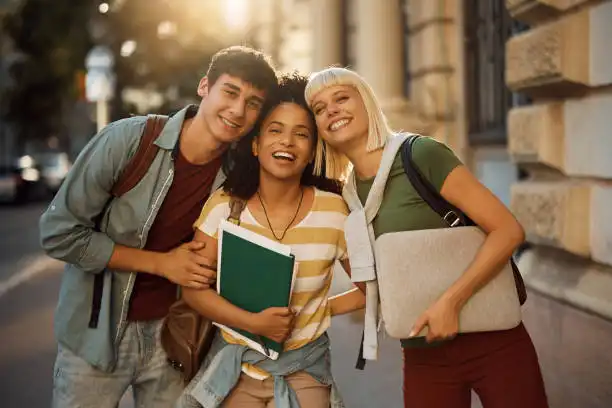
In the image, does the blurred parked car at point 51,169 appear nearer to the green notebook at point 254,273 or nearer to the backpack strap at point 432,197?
the green notebook at point 254,273

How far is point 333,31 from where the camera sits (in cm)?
1330

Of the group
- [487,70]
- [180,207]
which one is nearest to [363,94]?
[180,207]

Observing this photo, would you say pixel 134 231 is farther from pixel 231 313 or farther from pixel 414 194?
pixel 414 194

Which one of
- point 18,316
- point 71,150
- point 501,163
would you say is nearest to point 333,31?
point 501,163

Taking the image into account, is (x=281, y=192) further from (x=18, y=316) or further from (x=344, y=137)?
(x=18, y=316)

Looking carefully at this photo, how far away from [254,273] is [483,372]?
2.71 feet

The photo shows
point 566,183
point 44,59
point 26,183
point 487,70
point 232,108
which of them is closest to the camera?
point 232,108

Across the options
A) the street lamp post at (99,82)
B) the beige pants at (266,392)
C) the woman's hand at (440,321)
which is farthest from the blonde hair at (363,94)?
the street lamp post at (99,82)

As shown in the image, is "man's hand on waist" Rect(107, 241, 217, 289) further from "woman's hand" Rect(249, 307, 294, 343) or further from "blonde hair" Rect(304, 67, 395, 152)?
"blonde hair" Rect(304, 67, 395, 152)

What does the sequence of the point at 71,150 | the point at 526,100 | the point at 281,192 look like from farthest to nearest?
the point at 71,150, the point at 526,100, the point at 281,192

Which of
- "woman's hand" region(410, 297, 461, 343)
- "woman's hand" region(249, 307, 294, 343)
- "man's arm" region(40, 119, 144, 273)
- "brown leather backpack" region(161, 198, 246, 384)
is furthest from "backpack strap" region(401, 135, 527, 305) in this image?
"man's arm" region(40, 119, 144, 273)

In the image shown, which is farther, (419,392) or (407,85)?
(407,85)

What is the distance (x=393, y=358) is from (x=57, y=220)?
→ 10.7 feet

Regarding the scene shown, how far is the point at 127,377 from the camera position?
296 centimetres
